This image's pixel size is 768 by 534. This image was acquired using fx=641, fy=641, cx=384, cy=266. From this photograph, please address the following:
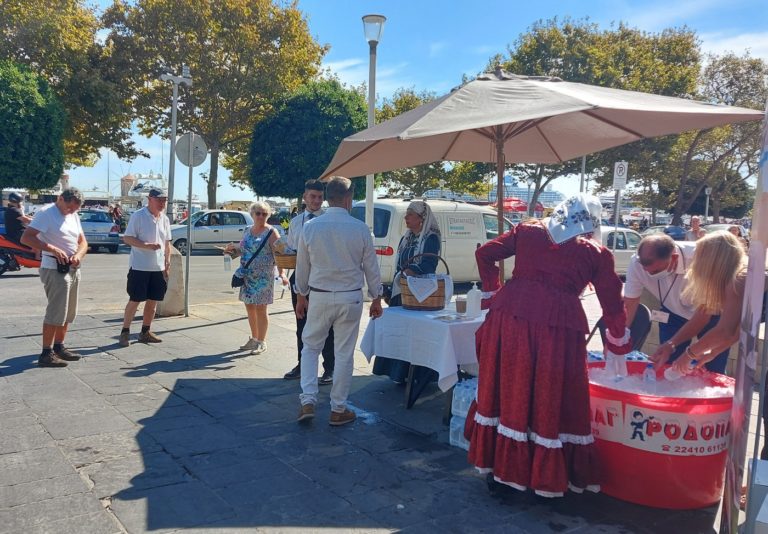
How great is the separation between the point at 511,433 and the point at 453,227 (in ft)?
34.7

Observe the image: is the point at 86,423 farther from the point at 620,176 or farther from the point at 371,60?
the point at 620,176

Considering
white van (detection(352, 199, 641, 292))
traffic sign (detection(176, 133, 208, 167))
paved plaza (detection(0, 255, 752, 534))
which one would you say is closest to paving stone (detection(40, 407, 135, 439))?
paved plaza (detection(0, 255, 752, 534))

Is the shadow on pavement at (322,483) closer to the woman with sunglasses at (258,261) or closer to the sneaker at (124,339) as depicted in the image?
the woman with sunglasses at (258,261)

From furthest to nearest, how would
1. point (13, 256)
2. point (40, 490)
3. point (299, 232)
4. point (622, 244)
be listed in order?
1. point (622, 244)
2. point (13, 256)
3. point (299, 232)
4. point (40, 490)

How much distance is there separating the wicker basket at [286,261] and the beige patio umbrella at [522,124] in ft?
3.10

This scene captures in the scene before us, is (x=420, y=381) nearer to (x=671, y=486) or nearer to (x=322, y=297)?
(x=322, y=297)

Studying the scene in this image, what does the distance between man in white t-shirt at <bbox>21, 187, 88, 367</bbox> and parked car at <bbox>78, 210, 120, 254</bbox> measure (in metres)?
16.3

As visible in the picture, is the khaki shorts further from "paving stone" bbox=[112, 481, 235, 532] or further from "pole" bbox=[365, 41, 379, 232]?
"pole" bbox=[365, 41, 379, 232]

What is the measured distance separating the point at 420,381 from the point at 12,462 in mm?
3021

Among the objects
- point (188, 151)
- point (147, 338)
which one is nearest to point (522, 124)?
point (147, 338)

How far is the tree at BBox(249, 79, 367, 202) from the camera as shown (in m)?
27.5

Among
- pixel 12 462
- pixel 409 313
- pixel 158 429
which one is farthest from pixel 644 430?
pixel 12 462

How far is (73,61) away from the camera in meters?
26.0

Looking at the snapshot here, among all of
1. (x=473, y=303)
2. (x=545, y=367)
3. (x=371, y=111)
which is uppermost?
(x=371, y=111)
